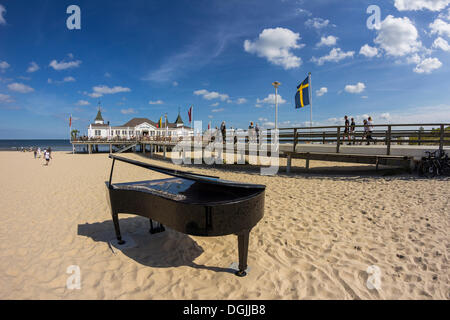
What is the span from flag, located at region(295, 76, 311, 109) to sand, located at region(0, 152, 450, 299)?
1254cm

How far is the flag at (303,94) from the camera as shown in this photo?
55.9 ft

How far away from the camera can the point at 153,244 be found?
13.2 feet

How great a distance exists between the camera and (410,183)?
804 cm

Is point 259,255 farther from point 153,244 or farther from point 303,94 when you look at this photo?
point 303,94

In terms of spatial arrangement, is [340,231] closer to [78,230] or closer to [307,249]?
[307,249]

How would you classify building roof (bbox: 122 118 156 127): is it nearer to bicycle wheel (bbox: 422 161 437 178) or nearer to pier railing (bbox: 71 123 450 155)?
pier railing (bbox: 71 123 450 155)

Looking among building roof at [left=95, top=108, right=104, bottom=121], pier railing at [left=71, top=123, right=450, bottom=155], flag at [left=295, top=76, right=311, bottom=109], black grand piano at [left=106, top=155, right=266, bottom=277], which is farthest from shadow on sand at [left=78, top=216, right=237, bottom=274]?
building roof at [left=95, top=108, right=104, bottom=121]

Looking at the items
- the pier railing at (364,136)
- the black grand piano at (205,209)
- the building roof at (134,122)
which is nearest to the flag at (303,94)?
the pier railing at (364,136)

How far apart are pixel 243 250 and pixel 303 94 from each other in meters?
17.2

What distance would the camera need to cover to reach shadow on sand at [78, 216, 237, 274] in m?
3.41

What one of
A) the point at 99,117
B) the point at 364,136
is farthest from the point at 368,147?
the point at 99,117
